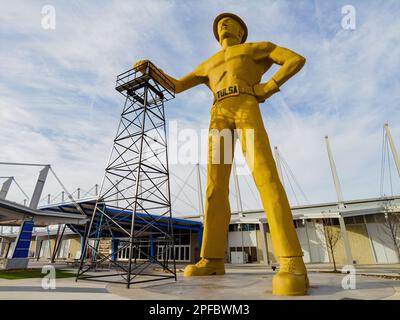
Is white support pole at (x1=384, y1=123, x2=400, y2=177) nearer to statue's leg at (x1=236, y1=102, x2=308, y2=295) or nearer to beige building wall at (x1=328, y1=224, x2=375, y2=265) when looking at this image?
beige building wall at (x1=328, y1=224, x2=375, y2=265)

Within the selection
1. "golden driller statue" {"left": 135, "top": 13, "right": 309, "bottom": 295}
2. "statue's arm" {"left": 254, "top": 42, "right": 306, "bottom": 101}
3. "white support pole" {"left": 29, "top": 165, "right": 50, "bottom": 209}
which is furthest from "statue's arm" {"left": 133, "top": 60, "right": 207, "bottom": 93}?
"white support pole" {"left": 29, "top": 165, "right": 50, "bottom": 209}

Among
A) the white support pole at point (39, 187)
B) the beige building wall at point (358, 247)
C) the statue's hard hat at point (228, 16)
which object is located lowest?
the beige building wall at point (358, 247)

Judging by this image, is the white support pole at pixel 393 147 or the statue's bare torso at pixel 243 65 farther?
the white support pole at pixel 393 147

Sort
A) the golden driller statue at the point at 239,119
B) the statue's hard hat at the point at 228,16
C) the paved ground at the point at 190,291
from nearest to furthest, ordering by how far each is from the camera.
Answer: the paved ground at the point at 190,291
the golden driller statue at the point at 239,119
the statue's hard hat at the point at 228,16

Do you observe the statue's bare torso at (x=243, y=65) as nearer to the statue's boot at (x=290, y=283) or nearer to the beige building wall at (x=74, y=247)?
the statue's boot at (x=290, y=283)

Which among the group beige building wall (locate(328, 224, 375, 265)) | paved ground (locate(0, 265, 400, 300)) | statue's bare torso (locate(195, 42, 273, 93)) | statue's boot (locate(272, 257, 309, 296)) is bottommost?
paved ground (locate(0, 265, 400, 300))

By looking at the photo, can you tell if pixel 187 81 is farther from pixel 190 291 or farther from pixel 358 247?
pixel 358 247

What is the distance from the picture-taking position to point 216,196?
10.2 meters

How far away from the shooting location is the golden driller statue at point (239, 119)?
25.5 ft

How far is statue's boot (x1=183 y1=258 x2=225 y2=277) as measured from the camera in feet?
33.1

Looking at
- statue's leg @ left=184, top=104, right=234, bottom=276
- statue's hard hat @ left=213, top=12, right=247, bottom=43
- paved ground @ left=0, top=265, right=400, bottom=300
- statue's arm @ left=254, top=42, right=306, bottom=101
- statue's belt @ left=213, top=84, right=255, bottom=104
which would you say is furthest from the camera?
statue's hard hat @ left=213, top=12, right=247, bottom=43

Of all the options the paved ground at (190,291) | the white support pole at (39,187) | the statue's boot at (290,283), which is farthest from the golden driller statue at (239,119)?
the white support pole at (39,187)
